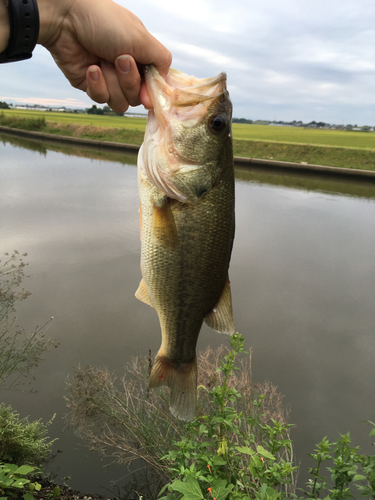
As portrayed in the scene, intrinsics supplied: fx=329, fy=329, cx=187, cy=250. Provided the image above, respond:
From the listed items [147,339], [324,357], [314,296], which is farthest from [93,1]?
[314,296]

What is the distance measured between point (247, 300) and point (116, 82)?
15.7ft

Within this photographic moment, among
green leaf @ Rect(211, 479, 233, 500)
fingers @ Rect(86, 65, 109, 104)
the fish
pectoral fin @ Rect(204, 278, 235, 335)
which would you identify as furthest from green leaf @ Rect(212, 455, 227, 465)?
fingers @ Rect(86, 65, 109, 104)

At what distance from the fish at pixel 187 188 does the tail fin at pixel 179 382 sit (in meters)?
0.03

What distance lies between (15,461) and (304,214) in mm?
10131

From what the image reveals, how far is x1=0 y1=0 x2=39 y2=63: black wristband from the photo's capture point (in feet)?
3.84

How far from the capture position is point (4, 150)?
2011 cm

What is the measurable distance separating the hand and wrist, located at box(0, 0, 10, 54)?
0.14 m

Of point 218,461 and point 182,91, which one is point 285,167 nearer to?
point 182,91

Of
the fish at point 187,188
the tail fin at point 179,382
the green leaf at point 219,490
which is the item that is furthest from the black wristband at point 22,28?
the green leaf at point 219,490

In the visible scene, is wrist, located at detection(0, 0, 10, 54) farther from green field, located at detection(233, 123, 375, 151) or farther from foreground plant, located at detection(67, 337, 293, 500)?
green field, located at detection(233, 123, 375, 151)

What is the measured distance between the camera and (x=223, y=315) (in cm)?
144

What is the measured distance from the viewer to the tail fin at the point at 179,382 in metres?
1.40

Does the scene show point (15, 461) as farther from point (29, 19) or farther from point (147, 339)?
point (29, 19)

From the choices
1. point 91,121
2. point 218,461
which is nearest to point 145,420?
point 218,461
